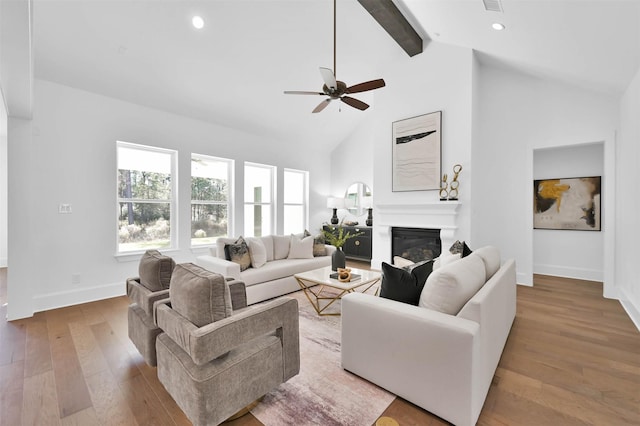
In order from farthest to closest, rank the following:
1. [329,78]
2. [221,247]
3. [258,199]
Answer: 1. [258,199]
2. [221,247]
3. [329,78]

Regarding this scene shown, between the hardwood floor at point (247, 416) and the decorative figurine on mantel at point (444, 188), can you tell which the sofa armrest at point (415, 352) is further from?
the decorative figurine on mantel at point (444, 188)

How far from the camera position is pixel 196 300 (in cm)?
151


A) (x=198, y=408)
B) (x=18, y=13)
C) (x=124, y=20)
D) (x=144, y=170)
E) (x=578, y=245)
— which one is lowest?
(x=198, y=408)

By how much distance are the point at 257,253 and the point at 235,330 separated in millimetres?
2344

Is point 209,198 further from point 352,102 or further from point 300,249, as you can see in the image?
point 352,102

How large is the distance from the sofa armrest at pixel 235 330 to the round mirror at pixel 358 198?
5.23m

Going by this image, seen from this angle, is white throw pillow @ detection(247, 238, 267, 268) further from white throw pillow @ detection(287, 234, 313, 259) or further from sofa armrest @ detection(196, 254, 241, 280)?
white throw pillow @ detection(287, 234, 313, 259)

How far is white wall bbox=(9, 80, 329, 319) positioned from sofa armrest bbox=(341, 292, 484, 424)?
3.74m

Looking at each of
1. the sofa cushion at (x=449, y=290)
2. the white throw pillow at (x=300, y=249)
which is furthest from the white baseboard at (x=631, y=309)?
the white throw pillow at (x=300, y=249)

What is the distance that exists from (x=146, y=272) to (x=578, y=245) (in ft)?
20.7

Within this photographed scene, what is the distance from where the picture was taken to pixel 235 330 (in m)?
1.54

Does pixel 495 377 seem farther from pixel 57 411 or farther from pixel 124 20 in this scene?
pixel 124 20

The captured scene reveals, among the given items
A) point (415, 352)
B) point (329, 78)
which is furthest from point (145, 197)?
point (415, 352)

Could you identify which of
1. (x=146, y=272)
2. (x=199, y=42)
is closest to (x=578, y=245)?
(x=146, y=272)
